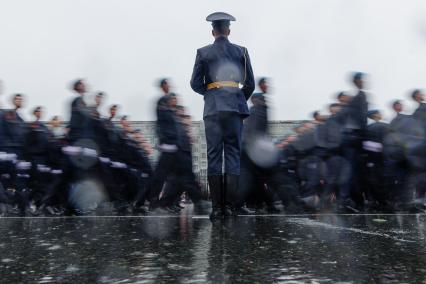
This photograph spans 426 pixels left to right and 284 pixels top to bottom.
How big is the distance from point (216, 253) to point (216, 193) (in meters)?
2.39

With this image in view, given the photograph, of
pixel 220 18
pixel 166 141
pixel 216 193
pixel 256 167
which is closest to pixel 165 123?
pixel 166 141

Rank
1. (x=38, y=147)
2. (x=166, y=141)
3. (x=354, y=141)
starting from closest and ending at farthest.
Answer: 1. (x=166, y=141)
2. (x=354, y=141)
3. (x=38, y=147)

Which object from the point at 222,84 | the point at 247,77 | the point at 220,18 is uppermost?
the point at 220,18

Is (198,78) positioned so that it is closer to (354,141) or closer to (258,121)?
(258,121)

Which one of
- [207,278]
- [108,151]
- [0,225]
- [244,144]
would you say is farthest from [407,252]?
[108,151]

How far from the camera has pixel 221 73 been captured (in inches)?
222

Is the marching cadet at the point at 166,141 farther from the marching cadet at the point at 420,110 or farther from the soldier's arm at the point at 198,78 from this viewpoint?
the marching cadet at the point at 420,110

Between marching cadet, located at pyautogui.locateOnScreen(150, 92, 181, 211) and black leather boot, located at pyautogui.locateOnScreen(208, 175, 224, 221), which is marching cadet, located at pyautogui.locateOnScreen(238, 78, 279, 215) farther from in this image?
black leather boot, located at pyautogui.locateOnScreen(208, 175, 224, 221)

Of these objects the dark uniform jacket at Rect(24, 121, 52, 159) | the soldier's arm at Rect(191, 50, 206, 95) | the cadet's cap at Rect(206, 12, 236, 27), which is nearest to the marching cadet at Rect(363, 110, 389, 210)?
the soldier's arm at Rect(191, 50, 206, 95)

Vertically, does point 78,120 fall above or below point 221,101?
above

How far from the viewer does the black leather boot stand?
5.53 metres

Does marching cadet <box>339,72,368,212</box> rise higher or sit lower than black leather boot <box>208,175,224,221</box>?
higher

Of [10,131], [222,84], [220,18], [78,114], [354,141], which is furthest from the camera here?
[10,131]

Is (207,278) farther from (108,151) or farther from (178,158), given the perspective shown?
(108,151)
